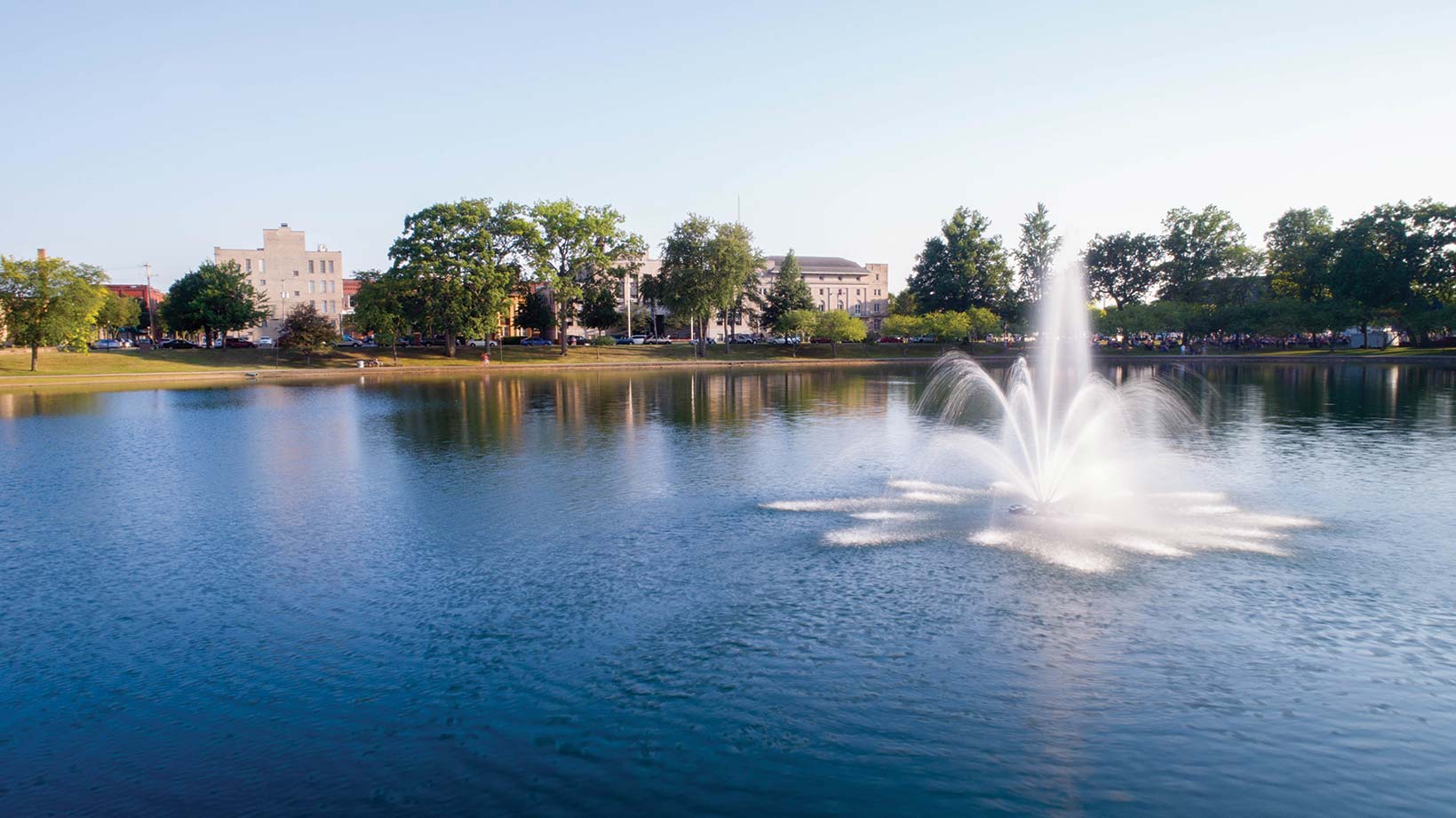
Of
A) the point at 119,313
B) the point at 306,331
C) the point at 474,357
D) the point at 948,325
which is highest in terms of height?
the point at 119,313

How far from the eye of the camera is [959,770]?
32.5 ft

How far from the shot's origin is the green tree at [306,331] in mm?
95250

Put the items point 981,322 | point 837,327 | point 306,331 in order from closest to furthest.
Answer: point 306,331 → point 837,327 → point 981,322

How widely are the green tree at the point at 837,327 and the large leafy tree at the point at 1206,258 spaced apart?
4752 centimetres

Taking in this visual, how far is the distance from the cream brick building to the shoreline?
1771 inches

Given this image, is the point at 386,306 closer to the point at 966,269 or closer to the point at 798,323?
the point at 798,323

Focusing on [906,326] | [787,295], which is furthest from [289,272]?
[906,326]

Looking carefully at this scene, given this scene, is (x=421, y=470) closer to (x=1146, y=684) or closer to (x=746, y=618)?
(x=746, y=618)

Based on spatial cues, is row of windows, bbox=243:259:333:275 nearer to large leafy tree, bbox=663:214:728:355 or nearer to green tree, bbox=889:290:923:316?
large leafy tree, bbox=663:214:728:355

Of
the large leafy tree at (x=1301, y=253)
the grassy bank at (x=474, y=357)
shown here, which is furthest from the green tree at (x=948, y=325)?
the large leafy tree at (x=1301, y=253)

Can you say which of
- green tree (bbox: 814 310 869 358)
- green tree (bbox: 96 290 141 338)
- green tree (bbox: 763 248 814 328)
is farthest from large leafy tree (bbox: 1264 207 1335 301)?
green tree (bbox: 96 290 141 338)

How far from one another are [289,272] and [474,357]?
4808cm

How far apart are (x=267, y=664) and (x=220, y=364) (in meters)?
93.3

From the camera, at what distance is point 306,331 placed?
95.2 meters
